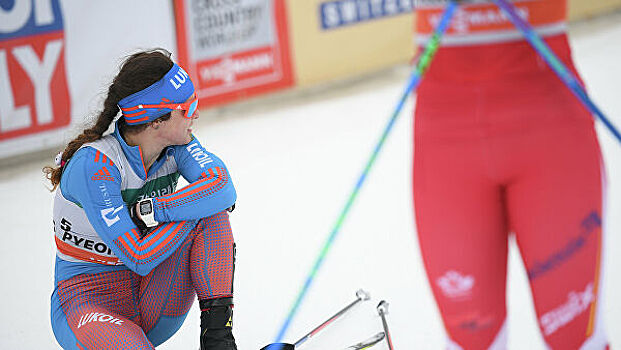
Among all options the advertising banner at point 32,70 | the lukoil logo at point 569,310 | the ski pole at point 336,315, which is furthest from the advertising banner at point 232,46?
the lukoil logo at point 569,310

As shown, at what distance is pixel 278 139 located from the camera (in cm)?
516

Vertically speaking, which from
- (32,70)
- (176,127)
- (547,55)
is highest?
(547,55)

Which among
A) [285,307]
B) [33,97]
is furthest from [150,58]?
[33,97]

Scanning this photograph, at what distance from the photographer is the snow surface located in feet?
9.48

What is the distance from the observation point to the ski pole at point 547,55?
142 cm

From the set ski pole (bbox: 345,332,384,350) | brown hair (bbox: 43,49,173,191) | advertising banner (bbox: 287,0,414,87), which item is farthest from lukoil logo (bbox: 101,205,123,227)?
advertising banner (bbox: 287,0,414,87)

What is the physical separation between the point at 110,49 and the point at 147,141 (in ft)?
9.60

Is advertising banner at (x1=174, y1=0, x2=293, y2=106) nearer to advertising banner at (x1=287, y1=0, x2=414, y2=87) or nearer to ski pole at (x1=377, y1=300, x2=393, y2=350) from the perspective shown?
advertising banner at (x1=287, y1=0, x2=414, y2=87)

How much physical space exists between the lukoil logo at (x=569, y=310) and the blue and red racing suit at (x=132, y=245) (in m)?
1.06

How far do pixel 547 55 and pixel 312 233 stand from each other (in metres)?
2.35

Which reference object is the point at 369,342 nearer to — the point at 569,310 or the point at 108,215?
the point at 108,215

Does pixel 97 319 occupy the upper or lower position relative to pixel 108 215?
lower

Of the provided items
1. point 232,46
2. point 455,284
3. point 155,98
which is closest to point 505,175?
point 455,284

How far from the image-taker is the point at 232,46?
5.70 metres
